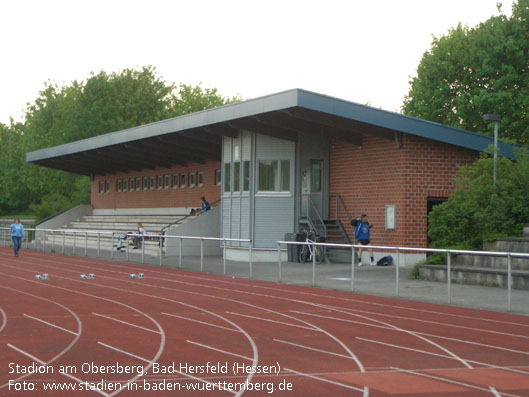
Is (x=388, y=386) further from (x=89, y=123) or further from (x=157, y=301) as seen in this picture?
(x=89, y=123)

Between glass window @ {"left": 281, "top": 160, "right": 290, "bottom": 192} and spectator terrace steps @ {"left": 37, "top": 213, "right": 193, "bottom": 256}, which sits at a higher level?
glass window @ {"left": 281, "top": 160, "right": 290, "bottom": 192}

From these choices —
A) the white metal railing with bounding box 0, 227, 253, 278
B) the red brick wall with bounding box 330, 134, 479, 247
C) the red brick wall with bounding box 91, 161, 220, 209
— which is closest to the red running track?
the white metal railing with bounding box 0, 227, 253, 278

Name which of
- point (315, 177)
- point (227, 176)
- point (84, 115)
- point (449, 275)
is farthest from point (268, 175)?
point (84, 115)

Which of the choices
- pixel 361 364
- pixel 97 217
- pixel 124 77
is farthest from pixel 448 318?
pixel 124 77

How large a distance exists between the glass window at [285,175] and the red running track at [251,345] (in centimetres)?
1244

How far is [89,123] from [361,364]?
68.8 meters

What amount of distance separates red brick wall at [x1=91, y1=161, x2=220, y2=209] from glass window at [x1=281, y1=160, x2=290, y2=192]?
33.9ft

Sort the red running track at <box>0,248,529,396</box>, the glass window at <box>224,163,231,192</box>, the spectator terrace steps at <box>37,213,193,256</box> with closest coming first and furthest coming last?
the red running track at <box>0,248,529,396</box> < the spectator terrace steps at <box>37,213,193,256</box> < the glass window at <box>224,163,231,192</box>

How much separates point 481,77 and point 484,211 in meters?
22.8

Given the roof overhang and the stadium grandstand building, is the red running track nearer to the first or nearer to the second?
the stadium grandstand building

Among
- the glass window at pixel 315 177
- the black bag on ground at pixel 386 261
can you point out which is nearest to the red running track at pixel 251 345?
the black bag on ground at pixel 386 261

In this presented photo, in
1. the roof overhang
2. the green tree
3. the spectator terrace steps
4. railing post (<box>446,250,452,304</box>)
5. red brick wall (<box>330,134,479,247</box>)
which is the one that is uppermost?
the green tree

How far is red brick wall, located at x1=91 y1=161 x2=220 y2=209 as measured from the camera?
42.2 m

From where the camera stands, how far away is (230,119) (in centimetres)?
2967
